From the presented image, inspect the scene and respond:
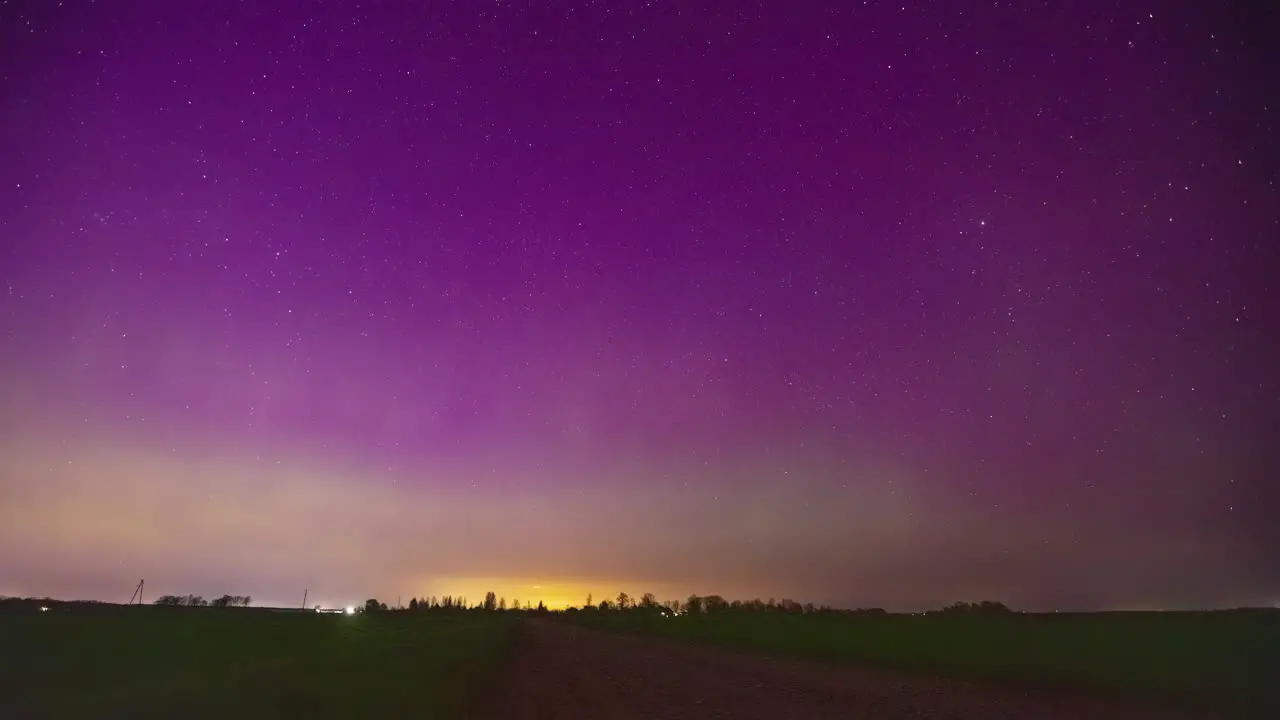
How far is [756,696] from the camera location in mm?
26344

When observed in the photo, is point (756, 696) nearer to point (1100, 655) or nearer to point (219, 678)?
point (219, 678)

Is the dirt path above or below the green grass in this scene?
below

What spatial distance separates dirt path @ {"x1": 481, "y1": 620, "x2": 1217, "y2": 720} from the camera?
22203mm

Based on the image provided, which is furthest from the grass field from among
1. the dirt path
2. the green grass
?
the green grass

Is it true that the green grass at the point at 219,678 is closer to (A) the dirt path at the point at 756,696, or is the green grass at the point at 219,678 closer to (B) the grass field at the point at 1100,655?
(A) the dirt path at the point at 756,696

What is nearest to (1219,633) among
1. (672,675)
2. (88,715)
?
(672,675)

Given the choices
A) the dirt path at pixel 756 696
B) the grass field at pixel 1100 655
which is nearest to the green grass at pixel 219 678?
the dirt path at pixel 756 696

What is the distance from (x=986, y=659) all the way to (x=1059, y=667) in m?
4.91

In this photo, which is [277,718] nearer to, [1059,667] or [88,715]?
[88,715]

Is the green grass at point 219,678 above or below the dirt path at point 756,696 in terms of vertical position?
above

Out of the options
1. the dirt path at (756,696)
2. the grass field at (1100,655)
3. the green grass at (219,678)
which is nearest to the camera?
the green grass at (219,678)

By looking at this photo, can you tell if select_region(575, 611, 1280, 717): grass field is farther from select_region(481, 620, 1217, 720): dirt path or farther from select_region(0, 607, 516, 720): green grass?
select_region(0, 607, 516, 720): green grass

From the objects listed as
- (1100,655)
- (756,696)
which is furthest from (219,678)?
(1100,655)

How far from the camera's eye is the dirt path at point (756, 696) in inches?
874
